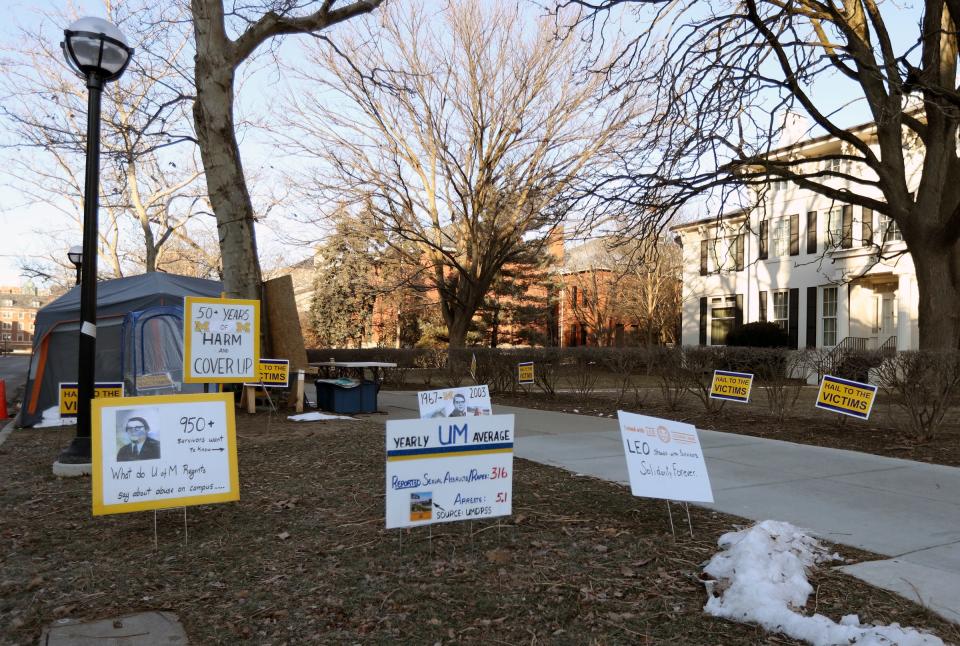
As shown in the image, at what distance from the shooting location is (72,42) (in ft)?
23.9

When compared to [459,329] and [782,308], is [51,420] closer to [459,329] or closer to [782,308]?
[459,329]

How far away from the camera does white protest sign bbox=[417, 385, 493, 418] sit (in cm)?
657

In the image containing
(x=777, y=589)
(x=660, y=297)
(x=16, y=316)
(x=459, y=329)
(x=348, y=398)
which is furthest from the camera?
(x=16, y=316)

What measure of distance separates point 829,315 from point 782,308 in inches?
97.1

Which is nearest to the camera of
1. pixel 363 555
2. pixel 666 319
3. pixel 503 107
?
pixel 363 555

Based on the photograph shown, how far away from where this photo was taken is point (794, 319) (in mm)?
28906

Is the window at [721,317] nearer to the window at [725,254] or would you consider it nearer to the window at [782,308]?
the window at [725,254]

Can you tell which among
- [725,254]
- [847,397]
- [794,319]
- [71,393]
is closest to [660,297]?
[725,254]

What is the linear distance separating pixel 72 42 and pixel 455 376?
45.9 feet

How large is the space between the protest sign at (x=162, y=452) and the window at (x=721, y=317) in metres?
29.7

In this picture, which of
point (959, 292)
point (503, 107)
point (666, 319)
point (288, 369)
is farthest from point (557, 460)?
point (666, 319)

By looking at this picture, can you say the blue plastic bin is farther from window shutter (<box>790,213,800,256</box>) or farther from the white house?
window shutter (<box>790,213,800,256</box>)

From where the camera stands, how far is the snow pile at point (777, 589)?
11.0ft

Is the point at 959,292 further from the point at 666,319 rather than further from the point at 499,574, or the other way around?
the point at 666,319
